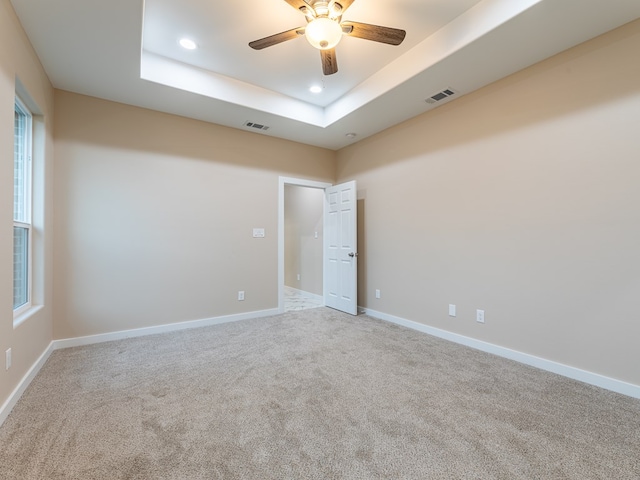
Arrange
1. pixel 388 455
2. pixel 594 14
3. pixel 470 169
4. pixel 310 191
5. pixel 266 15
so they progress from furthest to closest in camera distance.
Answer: pixel 310 191, pixel 470 169, pixel 266 15, pixel 594 14, pixel 388 455

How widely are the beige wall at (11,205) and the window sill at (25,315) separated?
31 millimetres

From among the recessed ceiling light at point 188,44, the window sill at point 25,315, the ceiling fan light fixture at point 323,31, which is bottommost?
the window sill at point 25,315

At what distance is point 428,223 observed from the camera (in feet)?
11.6

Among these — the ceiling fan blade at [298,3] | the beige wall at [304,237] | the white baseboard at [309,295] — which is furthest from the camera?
the beige wall at [304,237]

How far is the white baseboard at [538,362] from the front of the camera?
2143 mm

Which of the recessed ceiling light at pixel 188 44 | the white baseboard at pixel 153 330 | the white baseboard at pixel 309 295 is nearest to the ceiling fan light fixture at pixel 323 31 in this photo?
the recessed ceiling light at pixel 188 44

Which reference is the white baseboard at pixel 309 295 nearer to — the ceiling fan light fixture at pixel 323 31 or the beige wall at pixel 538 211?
the beige wall at pixel 538 211

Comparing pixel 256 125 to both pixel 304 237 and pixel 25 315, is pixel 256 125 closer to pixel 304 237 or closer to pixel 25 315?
pixel 304 237

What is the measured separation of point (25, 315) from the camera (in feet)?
7.51

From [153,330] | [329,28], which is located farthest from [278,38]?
[153,330]

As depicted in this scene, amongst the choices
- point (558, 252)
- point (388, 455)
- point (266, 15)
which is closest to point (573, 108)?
point (558, 252)

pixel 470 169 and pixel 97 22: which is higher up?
pixel 97 22

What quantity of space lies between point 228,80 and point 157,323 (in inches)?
116

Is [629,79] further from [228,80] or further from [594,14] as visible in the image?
[228,80]
